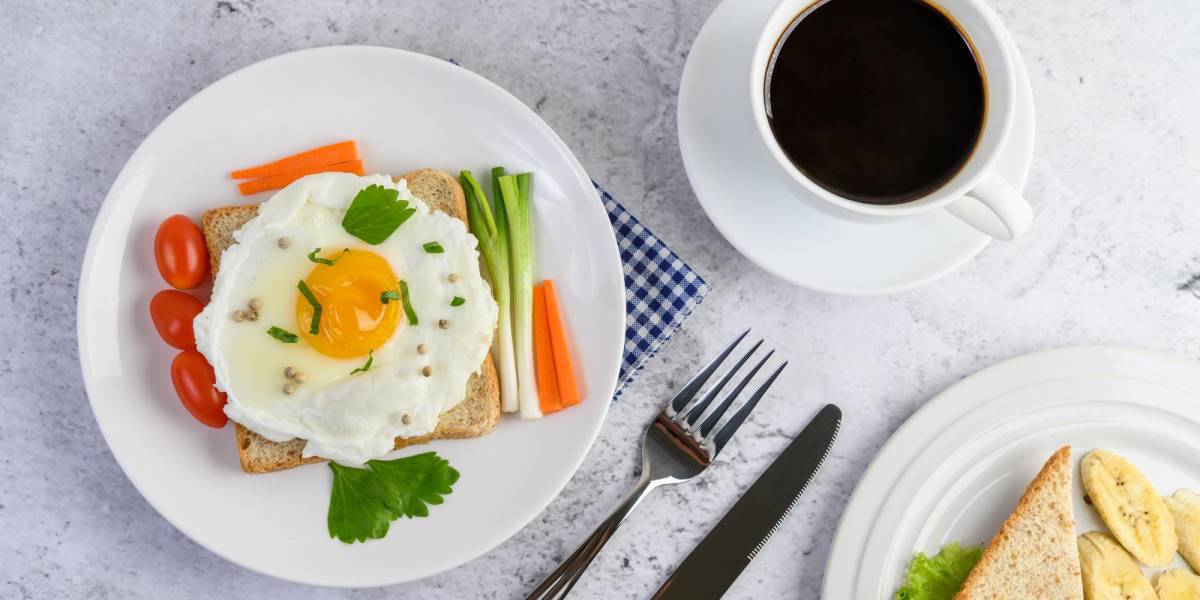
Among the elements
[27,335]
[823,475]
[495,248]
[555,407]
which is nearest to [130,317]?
[27,335]

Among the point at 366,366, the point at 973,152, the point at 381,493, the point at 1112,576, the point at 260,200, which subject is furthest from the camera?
the point at 1112,576

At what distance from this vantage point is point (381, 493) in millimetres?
2354

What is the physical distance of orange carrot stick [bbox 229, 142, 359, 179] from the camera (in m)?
2.42

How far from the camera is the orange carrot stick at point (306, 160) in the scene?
242 centimetres

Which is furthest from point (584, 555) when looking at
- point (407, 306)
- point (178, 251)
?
point (178, 251)

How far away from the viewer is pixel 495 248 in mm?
2459

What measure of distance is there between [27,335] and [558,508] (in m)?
1.61

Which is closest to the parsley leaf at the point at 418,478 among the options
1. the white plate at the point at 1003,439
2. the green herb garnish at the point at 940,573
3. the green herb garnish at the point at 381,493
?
the green herb garnish at the point at 381,493

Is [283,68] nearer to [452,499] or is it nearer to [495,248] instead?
[495,248]

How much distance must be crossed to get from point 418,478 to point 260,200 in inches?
34.3

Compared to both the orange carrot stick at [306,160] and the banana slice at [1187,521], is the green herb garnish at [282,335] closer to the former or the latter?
the orange carrot stick at [306,160]

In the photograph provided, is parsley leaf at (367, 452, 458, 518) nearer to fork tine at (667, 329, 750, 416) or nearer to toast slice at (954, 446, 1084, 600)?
fork tine at (667, 329, 750, 416)

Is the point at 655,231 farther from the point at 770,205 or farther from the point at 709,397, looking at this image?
the point at 709,397

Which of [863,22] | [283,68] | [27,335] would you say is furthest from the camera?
[27,335]
